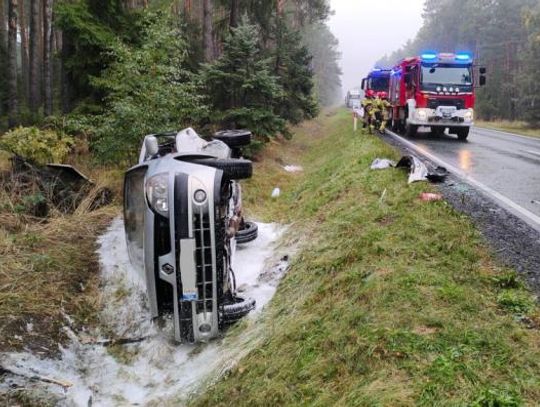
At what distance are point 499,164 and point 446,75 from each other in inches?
270

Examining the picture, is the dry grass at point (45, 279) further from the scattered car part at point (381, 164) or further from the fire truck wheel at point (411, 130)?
the fire truck wheel at point (411, 130)

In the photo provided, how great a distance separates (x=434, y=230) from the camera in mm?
5043

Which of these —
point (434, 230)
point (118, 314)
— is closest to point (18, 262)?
point (118, 314)

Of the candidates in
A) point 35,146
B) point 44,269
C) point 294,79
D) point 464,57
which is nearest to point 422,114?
point 464,57

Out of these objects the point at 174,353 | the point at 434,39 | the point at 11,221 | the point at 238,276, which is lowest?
the point at 174,353

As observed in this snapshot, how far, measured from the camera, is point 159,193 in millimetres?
3924

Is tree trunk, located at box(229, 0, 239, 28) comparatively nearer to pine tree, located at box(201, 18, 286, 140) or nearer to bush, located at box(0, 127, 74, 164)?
pine tree, located at box(201, 18, 286, 140)

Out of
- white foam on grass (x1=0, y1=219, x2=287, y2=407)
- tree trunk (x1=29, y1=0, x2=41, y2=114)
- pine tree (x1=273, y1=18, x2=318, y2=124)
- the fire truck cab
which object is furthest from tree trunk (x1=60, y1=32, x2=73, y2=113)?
the fire truck cab

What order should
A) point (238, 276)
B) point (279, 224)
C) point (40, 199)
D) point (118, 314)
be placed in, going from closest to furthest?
point (118, 314) < point (238, 276) < point (40, 199) < point (279, 224)

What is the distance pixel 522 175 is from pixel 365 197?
409 cm

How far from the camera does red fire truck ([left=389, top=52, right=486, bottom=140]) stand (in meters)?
16.2

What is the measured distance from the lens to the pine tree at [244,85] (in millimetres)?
12383

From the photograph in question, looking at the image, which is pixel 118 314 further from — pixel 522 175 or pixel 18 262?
pixel 522 175

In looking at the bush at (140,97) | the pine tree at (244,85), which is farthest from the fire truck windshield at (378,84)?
the bush at (140,97)
